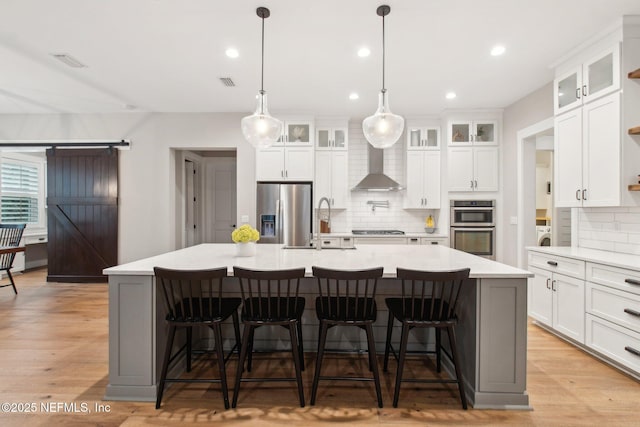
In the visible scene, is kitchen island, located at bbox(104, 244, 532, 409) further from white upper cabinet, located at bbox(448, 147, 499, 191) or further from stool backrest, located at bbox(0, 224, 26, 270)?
stool backrest, located at bbox(0, 224, 26, 270)

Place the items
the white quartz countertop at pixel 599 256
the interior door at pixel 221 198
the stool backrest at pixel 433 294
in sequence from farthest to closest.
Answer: the interior door at pixel 221 198 → the white quartz countertop at pixel 599 256 → the stool backrest at pixel 433 294

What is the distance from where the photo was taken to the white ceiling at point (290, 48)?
2492 millimetres

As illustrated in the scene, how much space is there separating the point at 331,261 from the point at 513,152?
3.66m

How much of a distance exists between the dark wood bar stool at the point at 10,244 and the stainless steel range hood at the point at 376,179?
519 centimetres

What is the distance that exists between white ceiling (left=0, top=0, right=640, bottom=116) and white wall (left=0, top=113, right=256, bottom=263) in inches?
22.8

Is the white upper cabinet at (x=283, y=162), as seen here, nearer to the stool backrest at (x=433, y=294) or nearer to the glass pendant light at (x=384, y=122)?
the glass pendant light at (x=384, y=122)

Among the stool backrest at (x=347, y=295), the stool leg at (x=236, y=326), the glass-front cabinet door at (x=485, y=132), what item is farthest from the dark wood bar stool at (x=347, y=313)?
the glass-front cabinet door at (x=485, y=132)

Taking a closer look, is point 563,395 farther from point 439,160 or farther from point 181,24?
point 181,24

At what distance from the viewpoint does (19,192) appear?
6.37 metres

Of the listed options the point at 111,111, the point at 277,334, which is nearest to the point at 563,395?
the point at 277,334

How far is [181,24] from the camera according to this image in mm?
2691

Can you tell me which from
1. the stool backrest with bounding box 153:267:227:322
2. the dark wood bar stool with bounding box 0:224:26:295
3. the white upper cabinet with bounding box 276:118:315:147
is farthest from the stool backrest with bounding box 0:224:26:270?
the stool backrest with bounding box 153:267:227:322

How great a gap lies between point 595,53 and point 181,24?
369 centimetres

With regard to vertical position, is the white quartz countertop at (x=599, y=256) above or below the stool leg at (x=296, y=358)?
above
